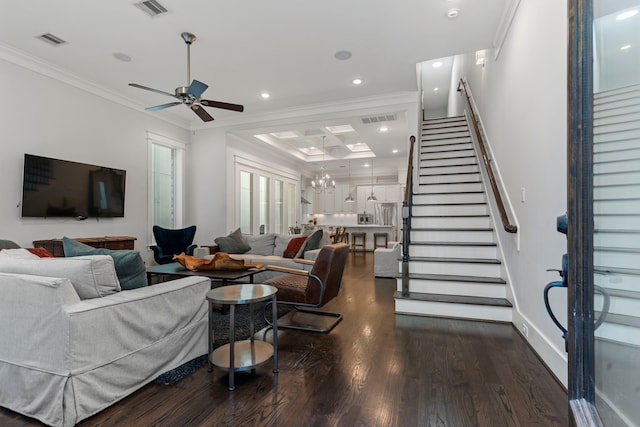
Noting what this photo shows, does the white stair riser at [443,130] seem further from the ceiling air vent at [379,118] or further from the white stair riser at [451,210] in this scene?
the white stair riser at [451,210]

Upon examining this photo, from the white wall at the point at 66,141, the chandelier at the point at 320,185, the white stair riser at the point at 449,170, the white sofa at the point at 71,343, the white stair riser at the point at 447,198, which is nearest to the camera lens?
the white sofa at the point at 71,343

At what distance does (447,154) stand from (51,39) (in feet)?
21.0

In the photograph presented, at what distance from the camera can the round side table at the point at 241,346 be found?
2.10m

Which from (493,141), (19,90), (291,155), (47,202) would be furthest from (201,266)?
(291,155)

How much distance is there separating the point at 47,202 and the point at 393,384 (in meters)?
4.94

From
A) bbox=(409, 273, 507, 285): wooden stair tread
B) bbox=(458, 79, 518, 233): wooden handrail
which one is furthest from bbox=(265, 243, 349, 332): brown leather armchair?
bbox=(458, 79, 518, 233): wooden handrail

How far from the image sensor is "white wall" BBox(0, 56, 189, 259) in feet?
13.2

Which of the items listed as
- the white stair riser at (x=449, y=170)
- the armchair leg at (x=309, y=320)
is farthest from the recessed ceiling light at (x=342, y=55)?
the armchair leg at (x=309, y=320)

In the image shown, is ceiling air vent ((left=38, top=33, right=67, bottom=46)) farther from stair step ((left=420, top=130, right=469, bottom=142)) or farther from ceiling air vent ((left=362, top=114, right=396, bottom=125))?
stair step ((left=420, top=130, right=469, bottom=142))

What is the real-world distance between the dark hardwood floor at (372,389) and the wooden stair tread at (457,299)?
39 centimetres

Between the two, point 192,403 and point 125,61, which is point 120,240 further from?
point 192,403

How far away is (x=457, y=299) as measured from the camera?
360 cm

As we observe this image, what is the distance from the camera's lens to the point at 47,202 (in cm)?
432

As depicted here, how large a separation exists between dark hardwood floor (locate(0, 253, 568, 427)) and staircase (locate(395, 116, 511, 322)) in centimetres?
55
